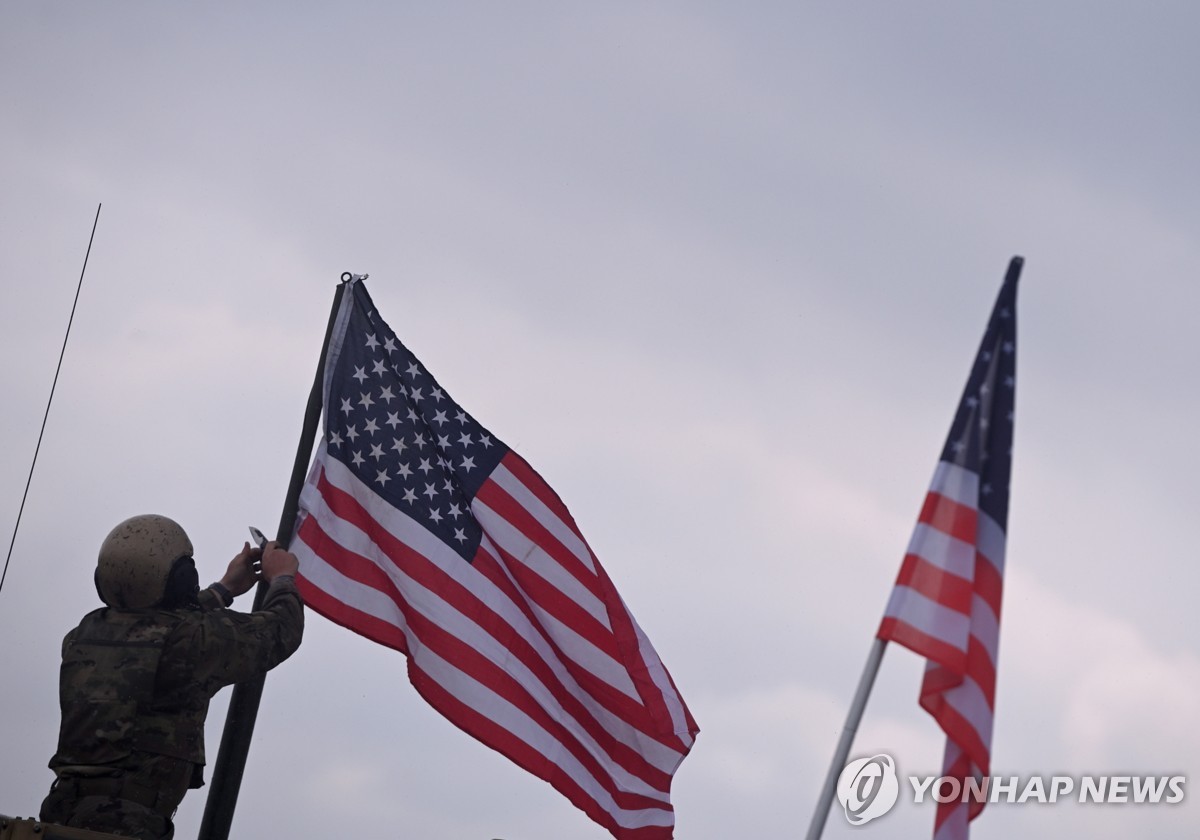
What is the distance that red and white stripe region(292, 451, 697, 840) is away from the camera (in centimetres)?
1092

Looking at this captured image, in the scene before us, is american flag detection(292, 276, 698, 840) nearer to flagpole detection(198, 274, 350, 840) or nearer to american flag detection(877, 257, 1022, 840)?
flagpole detection(198, 274, 350, 840)

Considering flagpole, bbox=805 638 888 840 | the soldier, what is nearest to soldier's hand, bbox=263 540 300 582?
the soldier

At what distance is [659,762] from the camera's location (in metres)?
11.4

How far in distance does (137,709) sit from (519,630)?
10.4ft

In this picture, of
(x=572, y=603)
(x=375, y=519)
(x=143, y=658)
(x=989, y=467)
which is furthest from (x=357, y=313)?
(x=989, y=467)

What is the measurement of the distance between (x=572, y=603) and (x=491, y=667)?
777 millimetres

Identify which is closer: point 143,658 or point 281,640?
point 143,658

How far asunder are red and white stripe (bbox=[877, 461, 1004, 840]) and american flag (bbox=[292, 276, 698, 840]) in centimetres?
340

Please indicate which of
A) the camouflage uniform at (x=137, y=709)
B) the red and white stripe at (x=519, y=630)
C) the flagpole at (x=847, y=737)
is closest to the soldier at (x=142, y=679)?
the camouflage uniform at (x=137, y=709)

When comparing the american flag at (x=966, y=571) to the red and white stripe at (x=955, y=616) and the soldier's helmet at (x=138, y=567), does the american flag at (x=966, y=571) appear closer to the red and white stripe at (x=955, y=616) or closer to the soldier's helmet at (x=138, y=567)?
the red and white stripe at (x=955, y=616)

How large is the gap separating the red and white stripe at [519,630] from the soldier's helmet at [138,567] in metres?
1.64

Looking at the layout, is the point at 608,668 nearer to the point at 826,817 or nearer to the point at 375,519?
the point at 375,519

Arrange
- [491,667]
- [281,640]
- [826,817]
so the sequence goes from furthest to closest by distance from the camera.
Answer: [491,667], [281,640], [826,817]

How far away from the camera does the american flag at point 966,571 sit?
8.20 meters
